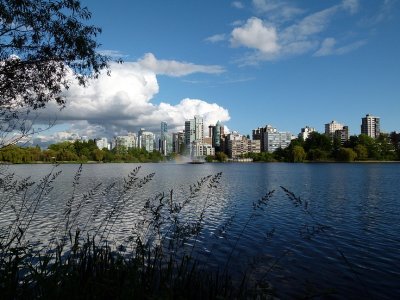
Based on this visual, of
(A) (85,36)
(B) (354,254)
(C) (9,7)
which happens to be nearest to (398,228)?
(B) (354,254)

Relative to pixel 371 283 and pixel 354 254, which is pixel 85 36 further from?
pixel 354 254

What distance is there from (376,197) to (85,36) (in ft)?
132

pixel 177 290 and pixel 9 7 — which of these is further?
pixel 9 7

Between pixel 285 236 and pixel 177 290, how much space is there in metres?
15.3

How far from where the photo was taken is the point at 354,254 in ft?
60.3

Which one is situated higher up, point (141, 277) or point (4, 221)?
point (141, 277)

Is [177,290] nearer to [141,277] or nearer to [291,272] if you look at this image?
[141,277]

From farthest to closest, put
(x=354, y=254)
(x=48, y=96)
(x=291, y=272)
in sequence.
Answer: (x=354, y=254), (x=291, y=272), (x=48, y=96)

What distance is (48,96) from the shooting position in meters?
11.6

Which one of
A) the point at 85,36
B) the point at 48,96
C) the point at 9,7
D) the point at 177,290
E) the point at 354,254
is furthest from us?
the point at 354,254

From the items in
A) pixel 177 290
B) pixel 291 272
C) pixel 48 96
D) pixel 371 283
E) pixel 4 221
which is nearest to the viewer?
pixel 177 290

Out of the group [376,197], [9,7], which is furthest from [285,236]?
[376,197]

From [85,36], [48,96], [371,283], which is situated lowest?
[371,283]

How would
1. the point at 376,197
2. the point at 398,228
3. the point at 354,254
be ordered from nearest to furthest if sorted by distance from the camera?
the point at 354,254 → the point at 398,228 → the point at 376,197
